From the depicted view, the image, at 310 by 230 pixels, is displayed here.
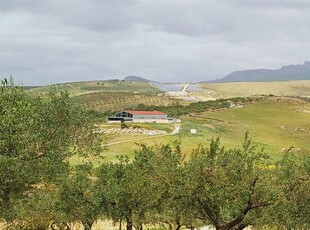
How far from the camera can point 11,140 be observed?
35.8 metres

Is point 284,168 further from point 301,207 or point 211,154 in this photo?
point 211,154

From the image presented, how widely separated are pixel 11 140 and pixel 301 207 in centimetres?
2261

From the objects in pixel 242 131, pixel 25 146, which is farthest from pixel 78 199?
pixel 242 131

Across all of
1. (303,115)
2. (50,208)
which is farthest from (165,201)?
(303,115)

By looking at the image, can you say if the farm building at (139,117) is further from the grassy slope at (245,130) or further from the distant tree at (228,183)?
the distant tree at (228,183)

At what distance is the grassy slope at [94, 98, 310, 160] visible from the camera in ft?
415

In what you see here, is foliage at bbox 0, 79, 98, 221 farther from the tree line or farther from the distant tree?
the distant tree

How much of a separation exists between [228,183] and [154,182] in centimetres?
582

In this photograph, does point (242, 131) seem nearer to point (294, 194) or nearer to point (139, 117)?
point (139, 117)

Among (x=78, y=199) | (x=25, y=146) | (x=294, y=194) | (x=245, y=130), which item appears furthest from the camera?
(x=245, y=130)

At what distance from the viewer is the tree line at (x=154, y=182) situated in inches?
1278

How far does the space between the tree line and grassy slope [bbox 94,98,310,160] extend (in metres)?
65.5

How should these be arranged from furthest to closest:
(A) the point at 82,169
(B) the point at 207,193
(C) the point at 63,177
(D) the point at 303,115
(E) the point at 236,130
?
(D) the point at 303,115
(E) the point at 236,130
(A) the point at 82,169
(C) the point at 63,177
(B) the point at 207,193

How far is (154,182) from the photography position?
1364 inches
